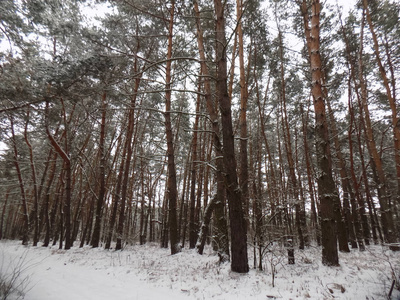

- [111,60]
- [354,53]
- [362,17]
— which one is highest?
[362,17]

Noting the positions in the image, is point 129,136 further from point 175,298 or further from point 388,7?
point 388,7

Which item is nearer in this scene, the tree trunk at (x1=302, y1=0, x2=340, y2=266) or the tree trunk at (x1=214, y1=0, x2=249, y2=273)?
the tree trunk at (x1=214, y1=0, x2=249, y2=273)

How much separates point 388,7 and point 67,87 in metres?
13.0

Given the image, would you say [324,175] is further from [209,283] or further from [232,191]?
[209,283]

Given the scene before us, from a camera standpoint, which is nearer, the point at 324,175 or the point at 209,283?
the point at 209,283

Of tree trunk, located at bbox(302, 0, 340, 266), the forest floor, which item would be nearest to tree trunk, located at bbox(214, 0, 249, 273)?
the forest floor

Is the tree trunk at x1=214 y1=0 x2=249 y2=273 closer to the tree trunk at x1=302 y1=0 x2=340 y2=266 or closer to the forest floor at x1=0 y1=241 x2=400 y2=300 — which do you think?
the forest floor at x1=0 y1=241 x2=400 y2=300

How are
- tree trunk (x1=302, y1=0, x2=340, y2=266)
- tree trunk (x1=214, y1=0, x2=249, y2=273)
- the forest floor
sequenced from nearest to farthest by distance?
the forest floor, tree trunk (x1=214, y1=0, x2=249, y2=273), tree trunk (x1=302, y1=0, x2=340, y2=266)

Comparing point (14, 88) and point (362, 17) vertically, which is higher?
point (362, 17)

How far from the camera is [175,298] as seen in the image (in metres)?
3.93

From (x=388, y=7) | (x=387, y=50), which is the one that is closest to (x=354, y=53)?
(x=387, y=50)

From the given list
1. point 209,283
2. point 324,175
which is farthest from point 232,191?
point 324,175

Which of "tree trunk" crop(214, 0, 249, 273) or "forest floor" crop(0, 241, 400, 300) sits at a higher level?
"tree trunk" crop(214, 0, 249, 273)

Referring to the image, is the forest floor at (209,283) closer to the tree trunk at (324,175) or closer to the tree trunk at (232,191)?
the tree trunk at (232,191)
